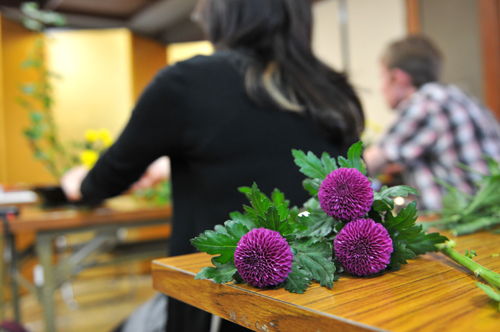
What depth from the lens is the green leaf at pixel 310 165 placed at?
0.49 metres

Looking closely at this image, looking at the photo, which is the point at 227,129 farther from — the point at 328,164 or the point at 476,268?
the point at 476,268

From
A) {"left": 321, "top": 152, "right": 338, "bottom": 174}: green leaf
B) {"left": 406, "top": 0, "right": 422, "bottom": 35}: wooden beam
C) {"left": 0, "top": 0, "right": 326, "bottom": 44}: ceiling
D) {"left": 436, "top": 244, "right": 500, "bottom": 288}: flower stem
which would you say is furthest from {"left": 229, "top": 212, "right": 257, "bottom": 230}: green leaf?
{"left": 0, "top": 0, "right": 326, "bottom": 44}: ceiling

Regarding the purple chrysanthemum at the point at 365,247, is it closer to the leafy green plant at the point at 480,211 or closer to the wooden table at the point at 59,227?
the leafy green plant at the point at 480,211

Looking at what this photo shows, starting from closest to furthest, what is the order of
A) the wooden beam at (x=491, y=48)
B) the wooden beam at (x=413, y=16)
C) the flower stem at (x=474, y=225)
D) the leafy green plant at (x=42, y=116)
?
the flower stem at (x=474, y=225) < the leafy green plant at (x=42, y=116) < the wooden beam at (x=491, y=48) < the wooden beam at (x=413, y=16)

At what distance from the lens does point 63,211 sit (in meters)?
1.68

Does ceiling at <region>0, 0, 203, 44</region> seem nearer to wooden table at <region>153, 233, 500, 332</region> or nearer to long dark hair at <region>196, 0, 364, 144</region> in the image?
Answer: long dark hair at <region>196, 0, 364, 144</region>

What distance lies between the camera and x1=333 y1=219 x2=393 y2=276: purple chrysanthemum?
42 cm

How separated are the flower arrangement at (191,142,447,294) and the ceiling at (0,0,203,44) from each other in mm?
4833

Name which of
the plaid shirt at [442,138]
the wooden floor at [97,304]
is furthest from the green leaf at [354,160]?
the wooden floor at [97,304]

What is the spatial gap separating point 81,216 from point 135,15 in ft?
13.7

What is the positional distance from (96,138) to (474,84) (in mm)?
2743

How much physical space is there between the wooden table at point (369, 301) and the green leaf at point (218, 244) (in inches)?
1.1

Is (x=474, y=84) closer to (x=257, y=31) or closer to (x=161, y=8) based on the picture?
(x=257, y=31)

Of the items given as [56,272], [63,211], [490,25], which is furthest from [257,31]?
[490,25]
